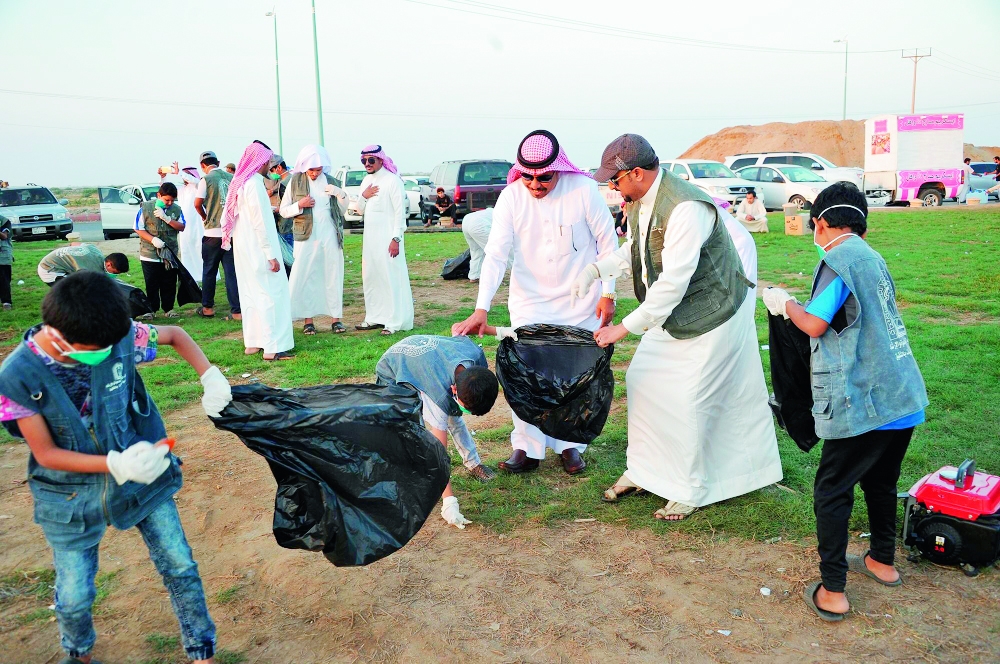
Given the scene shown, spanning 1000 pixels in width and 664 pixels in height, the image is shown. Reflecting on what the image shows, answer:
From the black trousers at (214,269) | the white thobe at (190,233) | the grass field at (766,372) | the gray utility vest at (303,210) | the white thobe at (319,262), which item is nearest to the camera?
the grass field at (766,372)

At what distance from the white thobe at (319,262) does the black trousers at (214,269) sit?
0.69m

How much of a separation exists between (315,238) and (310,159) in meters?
0.85

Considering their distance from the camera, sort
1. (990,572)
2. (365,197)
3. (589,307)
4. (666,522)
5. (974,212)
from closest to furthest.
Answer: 1. (990,572)
2. (666,522)
3. (589,307)
4. (365,197)
5. (974,212)

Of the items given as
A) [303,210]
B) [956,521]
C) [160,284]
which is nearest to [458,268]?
[303,210]

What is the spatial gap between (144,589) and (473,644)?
155 cm

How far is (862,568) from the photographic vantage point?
136 inches

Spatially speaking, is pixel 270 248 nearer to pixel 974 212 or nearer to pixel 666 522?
pixel 666 522

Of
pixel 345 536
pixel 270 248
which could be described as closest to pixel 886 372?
pixel 345 536

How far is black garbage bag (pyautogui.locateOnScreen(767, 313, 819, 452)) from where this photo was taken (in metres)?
3.26

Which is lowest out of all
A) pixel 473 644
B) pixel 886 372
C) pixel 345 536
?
pixel 473 644

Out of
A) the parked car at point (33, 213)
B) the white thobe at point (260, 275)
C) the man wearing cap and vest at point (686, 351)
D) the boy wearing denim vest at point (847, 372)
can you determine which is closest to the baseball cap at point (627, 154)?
the man wearing cap and vest at point (686, 351)

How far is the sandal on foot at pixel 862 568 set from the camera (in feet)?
11.0

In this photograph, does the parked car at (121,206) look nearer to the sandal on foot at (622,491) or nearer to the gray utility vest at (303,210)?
the gray utility vest at (303,210)

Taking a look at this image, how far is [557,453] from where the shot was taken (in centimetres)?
489
